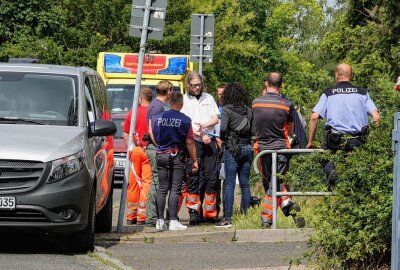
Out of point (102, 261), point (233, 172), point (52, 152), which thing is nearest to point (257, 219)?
point (233, 172)

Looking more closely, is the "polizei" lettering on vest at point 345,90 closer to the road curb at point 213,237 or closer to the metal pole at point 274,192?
the metal pole at point 274,192

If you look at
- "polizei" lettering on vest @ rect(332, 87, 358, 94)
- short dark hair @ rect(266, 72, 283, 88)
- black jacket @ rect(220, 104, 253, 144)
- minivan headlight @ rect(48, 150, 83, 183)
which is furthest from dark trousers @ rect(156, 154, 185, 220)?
minivan headlight @ rect(48, 150, 83, 183)

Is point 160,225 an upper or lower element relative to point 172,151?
lower

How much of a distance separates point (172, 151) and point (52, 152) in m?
2.99

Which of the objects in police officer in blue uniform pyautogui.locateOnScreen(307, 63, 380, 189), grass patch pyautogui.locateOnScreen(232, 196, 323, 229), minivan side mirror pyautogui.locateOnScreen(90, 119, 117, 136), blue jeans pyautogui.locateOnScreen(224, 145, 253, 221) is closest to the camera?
minivan side mirror pyautogui.locateOnScreen(90, 119, 117, 136)

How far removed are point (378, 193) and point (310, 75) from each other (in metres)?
64.6

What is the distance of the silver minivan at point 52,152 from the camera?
445 inches

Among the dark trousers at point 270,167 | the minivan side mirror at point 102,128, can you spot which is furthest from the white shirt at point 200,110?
the minivan side mirror at point 102,128

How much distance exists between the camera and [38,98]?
12.7 meters

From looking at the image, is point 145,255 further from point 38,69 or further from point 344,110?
point 344,110

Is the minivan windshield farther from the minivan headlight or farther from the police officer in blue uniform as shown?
the police officer in blue uniform

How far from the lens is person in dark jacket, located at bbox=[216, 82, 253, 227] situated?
14.9 m

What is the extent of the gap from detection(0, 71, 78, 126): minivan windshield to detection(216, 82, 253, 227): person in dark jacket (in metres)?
2.62

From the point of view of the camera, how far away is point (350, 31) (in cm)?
3834
